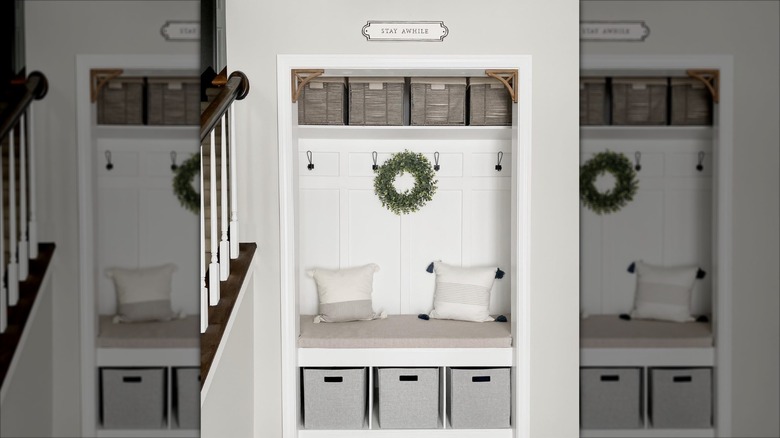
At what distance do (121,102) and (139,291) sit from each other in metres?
0.13

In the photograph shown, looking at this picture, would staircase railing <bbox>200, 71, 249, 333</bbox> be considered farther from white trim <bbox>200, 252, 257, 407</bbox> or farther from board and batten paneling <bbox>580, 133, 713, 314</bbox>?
board and batten paneling <bbox>580, 133, 713, 314</bbox>

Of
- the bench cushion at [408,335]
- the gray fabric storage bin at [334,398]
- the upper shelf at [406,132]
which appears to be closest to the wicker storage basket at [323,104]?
the upper shelf at [406,132]

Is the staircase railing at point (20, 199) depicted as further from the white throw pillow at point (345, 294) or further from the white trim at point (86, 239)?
the white throw pillow at point (345, 294)

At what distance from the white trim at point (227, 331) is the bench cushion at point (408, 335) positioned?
0.38 meters

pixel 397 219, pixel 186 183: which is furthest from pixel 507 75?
pixel 186 183

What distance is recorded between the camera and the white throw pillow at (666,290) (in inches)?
12.1

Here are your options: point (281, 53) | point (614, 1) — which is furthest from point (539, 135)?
point (614, 1)

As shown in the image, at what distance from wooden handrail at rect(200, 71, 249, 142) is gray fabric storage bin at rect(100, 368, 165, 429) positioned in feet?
2.81

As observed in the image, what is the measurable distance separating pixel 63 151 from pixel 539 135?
6.53ft

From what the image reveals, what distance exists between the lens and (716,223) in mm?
292

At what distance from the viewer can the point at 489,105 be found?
8.12 ft

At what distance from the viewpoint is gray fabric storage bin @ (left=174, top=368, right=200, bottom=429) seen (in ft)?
1.86

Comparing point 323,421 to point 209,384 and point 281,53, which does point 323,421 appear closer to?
point 209,384

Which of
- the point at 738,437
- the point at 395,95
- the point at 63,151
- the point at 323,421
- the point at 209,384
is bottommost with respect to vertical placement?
the point at 323,421
